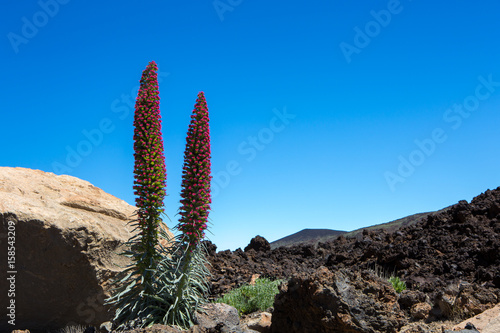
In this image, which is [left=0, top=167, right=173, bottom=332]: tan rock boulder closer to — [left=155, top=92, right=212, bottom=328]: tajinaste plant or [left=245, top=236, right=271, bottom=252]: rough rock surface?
[left=155, top=92, right=212, bottom=328]: tajinaste plant

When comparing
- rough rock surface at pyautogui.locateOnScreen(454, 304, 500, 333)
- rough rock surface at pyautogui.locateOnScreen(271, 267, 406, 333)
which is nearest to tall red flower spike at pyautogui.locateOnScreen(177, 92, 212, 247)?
rough rock surface at pyautogui.locateOnScreen(271, 267, 406, 333)

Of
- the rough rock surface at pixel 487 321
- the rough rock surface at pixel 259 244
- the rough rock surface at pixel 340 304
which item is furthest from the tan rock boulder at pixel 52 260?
the rough rock surface at pixel 259 244

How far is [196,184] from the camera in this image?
6.30 metres

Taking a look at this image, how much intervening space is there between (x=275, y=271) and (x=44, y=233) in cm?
535

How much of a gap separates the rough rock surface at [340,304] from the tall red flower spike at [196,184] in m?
1.54

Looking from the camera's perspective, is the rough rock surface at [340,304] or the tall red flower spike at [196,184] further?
the tall red flower spike at [196,184]

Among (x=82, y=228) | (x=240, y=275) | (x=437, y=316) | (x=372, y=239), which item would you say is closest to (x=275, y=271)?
(x=240, y=275)

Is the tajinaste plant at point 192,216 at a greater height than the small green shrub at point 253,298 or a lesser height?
greater

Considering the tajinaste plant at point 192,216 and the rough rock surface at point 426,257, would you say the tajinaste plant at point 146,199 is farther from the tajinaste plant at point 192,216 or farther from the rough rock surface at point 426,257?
the rough rock surface at point 426,257

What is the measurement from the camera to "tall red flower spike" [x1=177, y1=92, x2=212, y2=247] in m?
6.31

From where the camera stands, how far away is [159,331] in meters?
5.59

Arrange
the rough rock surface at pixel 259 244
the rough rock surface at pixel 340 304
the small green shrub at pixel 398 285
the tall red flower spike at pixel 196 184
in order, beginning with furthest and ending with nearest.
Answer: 1. the rough rock surface at pixel 259 244
2. the small green shrub at pixel 398 285
3. the tall red flower spike at pixel 196 184
4. the rough rock surface at pixel 340 304

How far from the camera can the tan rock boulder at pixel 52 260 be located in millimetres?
7379

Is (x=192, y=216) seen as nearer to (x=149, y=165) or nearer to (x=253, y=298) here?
(x=149, y=165)
